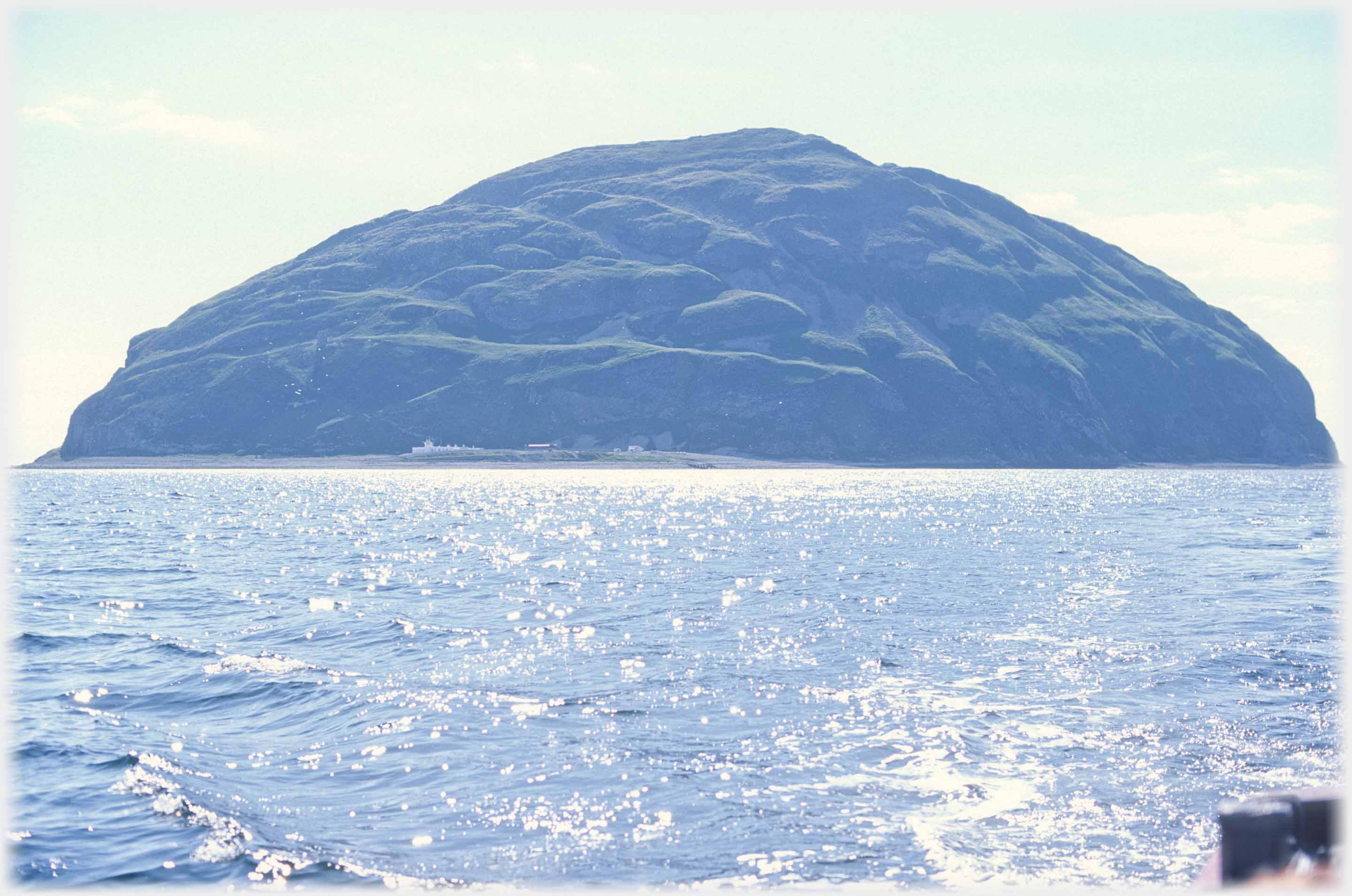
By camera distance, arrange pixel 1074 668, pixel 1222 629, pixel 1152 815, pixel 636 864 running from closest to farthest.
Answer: pixel 636 864 < pixel 1152 815 < pixel 1074 668 < pixel 1222 629

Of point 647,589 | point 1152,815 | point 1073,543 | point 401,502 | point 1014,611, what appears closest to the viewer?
point 1152,815

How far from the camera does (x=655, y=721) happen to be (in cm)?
2902

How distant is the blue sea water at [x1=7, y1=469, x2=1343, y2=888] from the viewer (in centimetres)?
2048

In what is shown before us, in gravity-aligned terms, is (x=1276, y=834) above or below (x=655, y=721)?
above

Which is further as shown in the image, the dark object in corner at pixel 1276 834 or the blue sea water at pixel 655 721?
the blue sea water at pixel 655 721

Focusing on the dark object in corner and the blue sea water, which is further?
the blue sea water

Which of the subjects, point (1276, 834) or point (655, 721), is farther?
point (655, 721)

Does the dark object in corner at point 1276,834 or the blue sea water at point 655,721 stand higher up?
the dark object in corner at point 1276,834

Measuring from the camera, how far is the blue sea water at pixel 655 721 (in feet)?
67.2

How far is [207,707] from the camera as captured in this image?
3105 centimetres

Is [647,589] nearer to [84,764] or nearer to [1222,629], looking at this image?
[1222,629]

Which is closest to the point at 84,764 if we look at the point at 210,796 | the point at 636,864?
the point at 210,796

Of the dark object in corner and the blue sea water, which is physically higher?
the dark object in corner

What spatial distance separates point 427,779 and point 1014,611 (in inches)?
1279
